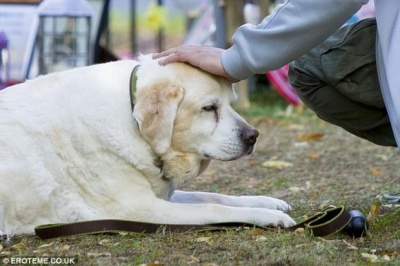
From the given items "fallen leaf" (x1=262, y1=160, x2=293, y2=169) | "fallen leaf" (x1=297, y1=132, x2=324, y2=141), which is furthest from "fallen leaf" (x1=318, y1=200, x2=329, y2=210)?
"fallen leaf" (x1=297, y1=132, x2=324, y2=141)

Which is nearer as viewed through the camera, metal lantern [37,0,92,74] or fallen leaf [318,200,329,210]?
fallen leaf [318,200,329,210]

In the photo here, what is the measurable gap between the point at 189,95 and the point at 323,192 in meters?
1.40

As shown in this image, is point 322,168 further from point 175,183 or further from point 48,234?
point 48,234

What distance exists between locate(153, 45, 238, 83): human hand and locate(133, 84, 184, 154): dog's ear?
0.42ft

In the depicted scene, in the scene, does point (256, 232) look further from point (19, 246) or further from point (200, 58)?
point (19, 246)

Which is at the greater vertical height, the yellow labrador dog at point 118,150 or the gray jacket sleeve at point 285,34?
the gray jacket sleeve at point 285,34

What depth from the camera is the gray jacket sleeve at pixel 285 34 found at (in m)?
3.35

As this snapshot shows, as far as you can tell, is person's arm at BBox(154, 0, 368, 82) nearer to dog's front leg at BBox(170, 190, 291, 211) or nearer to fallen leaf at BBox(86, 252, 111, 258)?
dog's front leg at BBox(170, 190, 291, 211)

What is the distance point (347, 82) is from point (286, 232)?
2.68ft

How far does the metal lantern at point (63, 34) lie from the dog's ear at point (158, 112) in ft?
14.1

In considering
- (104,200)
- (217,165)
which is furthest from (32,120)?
(217,165)

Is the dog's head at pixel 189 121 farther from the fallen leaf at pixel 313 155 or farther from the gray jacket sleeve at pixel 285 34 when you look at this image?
the fallen leaf at pixel 313 155

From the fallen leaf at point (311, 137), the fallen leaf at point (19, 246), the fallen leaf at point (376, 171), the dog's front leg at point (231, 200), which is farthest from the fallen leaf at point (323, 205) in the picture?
the fallen leaf at point (311, 137)

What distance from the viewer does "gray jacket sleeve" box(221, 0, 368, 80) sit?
11.0 ft
